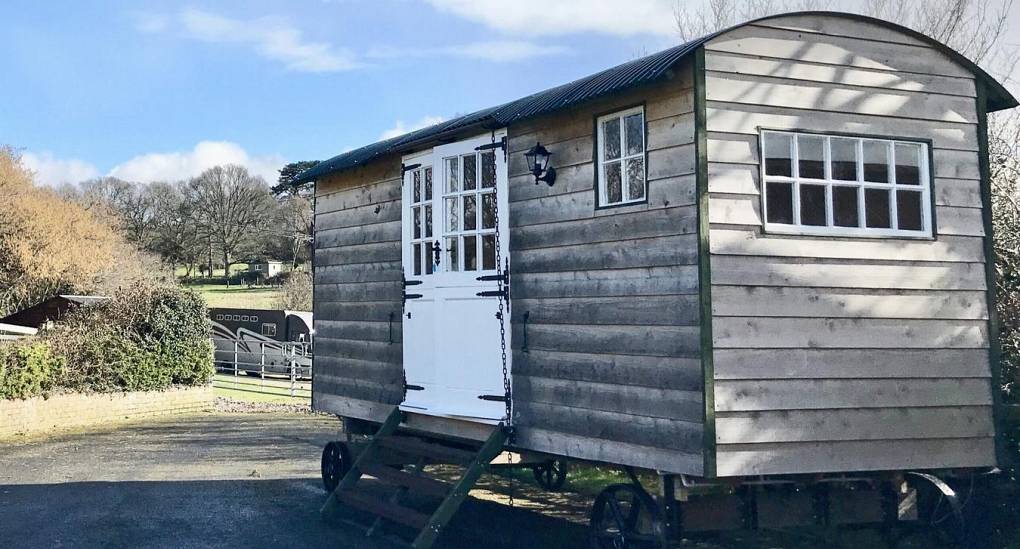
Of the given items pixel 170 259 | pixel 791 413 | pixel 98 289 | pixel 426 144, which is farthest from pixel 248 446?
pixel 170 259

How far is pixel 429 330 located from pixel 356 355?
1.71 m

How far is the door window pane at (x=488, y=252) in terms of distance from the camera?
7738mm

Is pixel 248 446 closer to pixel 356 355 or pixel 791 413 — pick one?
pixel 356 355

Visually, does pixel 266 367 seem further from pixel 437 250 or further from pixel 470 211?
pixel 470 211

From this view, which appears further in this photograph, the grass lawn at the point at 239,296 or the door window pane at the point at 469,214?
the grass lawn at the point at 239,296

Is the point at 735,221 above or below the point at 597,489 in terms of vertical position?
above

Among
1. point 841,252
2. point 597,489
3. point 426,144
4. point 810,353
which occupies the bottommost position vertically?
point 597,489

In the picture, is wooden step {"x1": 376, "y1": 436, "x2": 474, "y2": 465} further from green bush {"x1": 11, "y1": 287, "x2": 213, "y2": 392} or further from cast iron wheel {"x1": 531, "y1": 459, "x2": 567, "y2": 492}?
green bush {"x1": 11, "y1": 287, "x2": 213, "y2": 392}

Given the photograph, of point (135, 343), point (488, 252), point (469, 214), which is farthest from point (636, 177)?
point (135, 343)

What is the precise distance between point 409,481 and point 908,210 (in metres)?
4.44

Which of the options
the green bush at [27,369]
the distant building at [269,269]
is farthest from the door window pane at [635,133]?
the distant building at [269,269]

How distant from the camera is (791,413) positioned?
19.5 feet

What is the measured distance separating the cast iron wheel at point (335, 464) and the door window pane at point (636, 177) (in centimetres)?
470

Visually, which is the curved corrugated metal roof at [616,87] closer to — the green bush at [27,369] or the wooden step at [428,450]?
the wooden step at [428,450]
